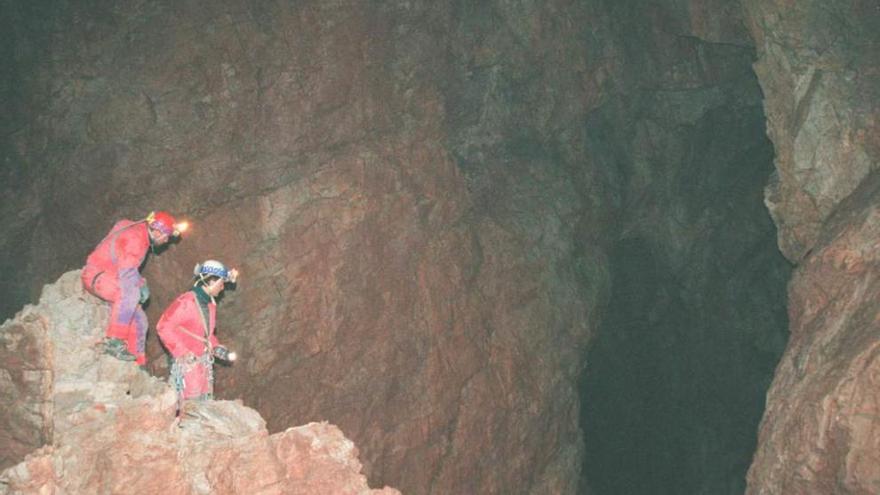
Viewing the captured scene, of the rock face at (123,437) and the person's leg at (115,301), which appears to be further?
the person's leg at (115,301)

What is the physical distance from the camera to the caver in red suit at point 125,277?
909cm

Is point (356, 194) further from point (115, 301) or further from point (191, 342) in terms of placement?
point (115, 301)

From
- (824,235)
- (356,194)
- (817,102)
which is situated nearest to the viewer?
(824,235)

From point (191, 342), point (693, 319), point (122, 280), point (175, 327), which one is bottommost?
point (693, 319)

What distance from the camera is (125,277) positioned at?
365 inches

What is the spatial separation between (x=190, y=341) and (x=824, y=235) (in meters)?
9.57

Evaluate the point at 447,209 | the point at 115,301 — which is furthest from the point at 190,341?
the point at 447,209

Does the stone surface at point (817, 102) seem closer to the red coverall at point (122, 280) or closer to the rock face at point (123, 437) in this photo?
the rock face at point (123, 437)

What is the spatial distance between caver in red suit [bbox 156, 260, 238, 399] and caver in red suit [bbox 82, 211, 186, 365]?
32cm

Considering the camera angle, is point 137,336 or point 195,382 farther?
point 137,336

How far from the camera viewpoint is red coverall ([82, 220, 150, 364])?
29.9ft

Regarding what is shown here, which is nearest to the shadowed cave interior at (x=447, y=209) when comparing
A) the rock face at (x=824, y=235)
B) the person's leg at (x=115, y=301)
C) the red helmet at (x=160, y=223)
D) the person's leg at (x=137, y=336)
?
the rock face at (x=824, y=235)

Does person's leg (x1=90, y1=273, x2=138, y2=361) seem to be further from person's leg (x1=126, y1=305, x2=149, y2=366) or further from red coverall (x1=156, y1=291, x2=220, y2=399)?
red coverall (x1=156, y1=291, x2=220, y2=399)

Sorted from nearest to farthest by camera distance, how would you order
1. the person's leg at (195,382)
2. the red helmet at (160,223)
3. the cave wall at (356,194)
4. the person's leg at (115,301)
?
the person's leg at (115,301)
the person's leg at (195,382)
the red helmet at (160,223)
the cave wall at (356,194)
